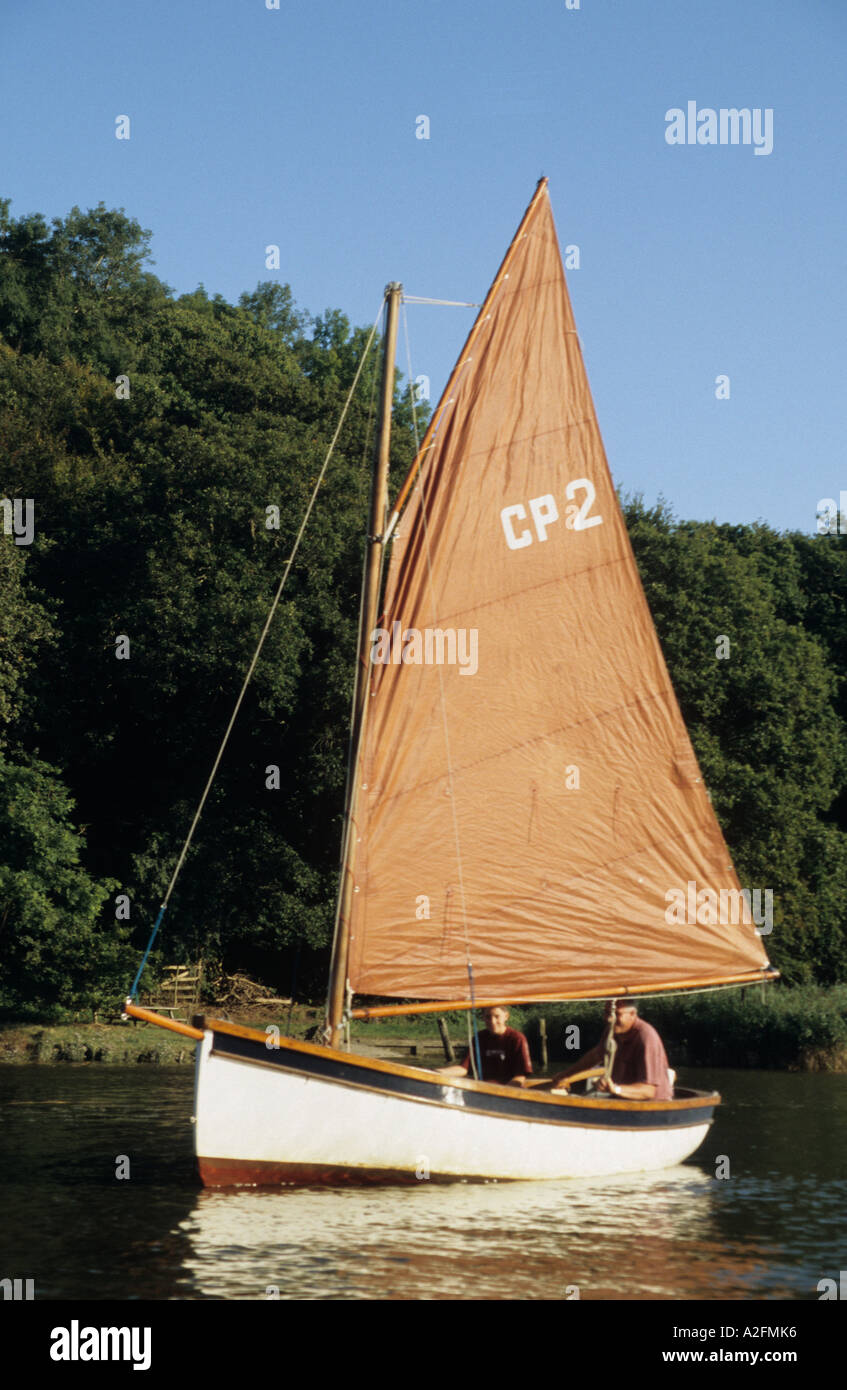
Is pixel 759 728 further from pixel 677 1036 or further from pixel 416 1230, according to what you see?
pixel 416 1230

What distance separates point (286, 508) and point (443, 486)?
83.7 feet

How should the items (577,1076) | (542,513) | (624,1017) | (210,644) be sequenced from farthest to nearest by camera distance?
(210,644)
(542,513)
(624,1017)
(577,1076)

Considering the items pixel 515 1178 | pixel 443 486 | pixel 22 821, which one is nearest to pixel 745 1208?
pixel 515 1178

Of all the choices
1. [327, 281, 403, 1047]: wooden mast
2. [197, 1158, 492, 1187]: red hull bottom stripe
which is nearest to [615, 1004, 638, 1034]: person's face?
[327, 281, 403, 1047]: wooden mast

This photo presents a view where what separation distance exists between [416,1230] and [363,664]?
278 inches

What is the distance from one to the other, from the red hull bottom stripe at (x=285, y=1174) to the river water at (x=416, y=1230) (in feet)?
0.60

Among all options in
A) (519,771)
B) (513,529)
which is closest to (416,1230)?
(519,771)

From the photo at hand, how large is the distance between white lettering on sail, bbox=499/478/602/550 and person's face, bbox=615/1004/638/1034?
638 centimetres

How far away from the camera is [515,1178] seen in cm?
1880

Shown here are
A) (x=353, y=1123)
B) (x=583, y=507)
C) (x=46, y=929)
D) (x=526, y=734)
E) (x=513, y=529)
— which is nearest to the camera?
(x=353, y=1123)

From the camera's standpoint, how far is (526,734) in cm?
2066

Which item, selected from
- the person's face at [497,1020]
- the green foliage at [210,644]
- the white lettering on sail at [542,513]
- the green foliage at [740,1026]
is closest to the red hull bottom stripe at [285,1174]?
the person's face at [497,1020]

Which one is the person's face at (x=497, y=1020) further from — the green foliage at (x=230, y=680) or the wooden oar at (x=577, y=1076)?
the green foliage at (x=230, y=680)

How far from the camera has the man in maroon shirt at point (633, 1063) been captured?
2008 cm
